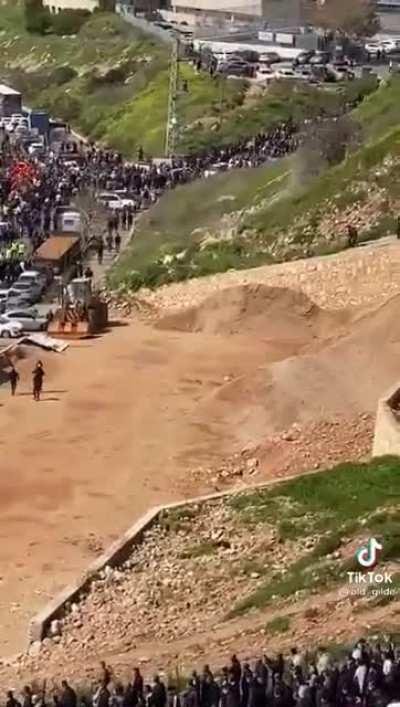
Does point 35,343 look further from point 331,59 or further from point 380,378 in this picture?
point 331,59

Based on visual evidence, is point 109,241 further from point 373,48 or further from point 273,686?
point 373,48

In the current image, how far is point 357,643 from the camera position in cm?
1761

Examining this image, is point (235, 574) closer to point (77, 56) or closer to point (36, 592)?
point (36, 592)

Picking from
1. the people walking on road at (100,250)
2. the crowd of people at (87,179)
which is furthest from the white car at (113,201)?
the people walking on road at (100,250)

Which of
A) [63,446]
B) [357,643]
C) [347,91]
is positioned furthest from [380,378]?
[347,91]

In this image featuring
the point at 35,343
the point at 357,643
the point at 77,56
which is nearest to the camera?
the point at 357,643

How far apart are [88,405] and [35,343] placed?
4.89m

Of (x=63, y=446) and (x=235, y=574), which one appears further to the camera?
(x=63, y=446)

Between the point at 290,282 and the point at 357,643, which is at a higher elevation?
the point at 357,643

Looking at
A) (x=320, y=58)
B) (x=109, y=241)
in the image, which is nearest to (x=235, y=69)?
(x=320, y=58)

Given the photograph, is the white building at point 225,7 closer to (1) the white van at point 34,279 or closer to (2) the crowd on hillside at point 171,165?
(2) the crowd on hillside at point 171,165

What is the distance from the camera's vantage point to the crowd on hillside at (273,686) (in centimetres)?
1602

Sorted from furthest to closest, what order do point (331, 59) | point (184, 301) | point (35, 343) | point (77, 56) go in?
1. point (77, 56)
2. point (331, 59)
3. point (184, 301)
4. point (35, 343)

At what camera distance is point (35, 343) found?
37.7 meters
